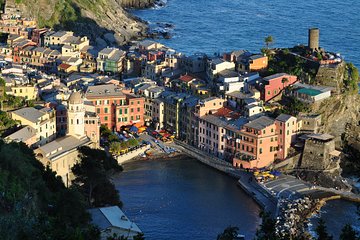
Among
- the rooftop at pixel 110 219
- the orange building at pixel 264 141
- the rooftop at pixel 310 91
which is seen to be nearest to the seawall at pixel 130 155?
the orange building at pixel 264 141

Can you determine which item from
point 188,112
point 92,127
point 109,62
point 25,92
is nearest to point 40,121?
point 92,127

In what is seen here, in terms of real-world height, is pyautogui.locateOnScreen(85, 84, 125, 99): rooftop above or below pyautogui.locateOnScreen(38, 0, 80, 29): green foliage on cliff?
below

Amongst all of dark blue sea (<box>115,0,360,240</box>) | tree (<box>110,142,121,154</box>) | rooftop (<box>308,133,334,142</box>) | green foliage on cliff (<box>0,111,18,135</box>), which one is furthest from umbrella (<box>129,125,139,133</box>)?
rooftop (<box>308,133,334,142</box>)

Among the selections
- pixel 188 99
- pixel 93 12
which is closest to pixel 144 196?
pixel 188 99

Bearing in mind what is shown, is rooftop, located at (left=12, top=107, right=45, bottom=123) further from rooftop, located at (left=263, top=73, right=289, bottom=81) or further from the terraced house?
the terraced house

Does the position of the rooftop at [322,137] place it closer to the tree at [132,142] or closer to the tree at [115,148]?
the tree at [132,142]

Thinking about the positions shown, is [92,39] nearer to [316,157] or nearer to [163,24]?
[163,24]

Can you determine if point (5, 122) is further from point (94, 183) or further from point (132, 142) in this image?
point (94, 183)
